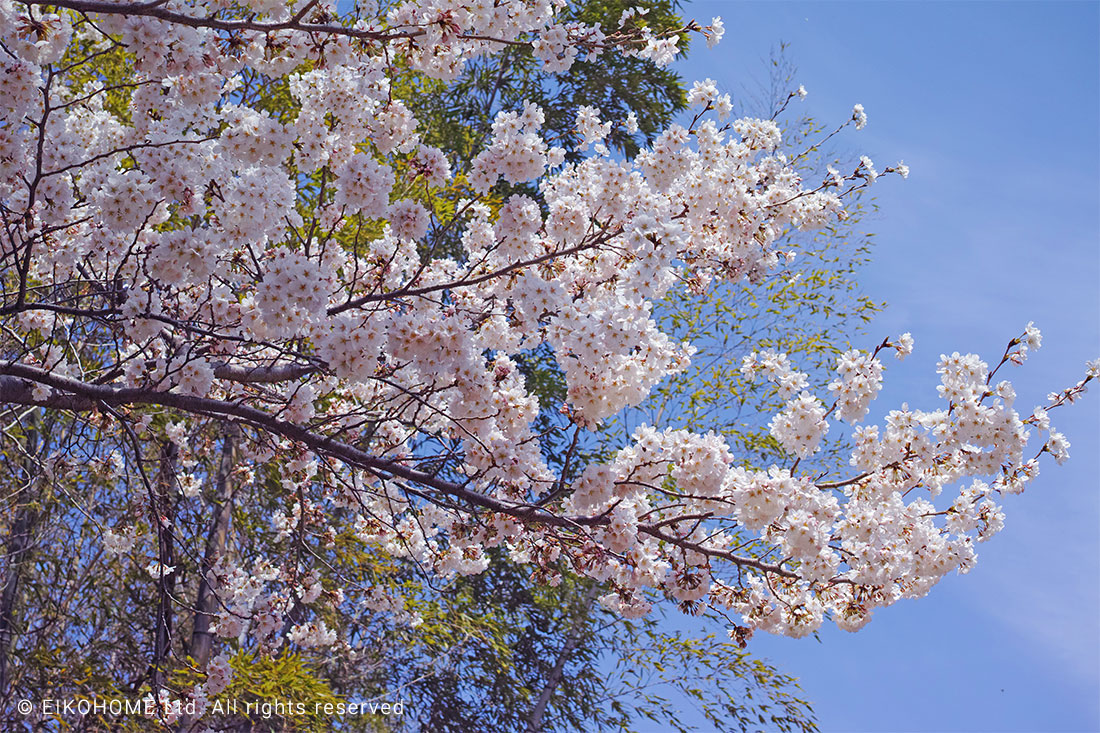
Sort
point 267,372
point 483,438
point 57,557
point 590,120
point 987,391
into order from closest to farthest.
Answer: point 483,438
point 987,391
point 267,372
point 590,120
point 57,557

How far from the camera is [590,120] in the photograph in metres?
4.41

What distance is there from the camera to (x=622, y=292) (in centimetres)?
354

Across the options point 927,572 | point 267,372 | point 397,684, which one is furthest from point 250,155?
point 397,684

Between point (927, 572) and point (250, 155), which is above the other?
point (250, 155)

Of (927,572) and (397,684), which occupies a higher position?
(397,684)

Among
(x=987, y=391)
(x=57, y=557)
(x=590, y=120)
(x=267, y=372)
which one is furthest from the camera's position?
(x=57, y=557)

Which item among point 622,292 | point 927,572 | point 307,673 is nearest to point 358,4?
point 622,292

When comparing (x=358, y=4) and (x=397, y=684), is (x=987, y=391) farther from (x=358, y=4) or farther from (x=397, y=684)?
(x=397, y=684)

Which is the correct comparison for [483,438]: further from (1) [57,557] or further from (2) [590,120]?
(1) [57,557]

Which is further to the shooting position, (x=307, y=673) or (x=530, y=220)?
(x=307, y=673)

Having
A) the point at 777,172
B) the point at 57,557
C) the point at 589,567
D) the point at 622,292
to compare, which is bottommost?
the point at 589,567

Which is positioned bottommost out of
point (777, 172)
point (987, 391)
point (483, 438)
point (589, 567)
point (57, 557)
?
point (589, 567)

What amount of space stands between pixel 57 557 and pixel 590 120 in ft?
19.7

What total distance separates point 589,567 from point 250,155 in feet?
6.27
